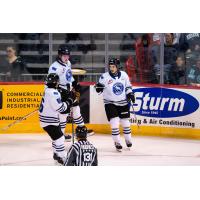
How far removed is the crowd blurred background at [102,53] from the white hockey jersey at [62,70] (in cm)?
6

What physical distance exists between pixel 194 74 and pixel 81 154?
194 cm

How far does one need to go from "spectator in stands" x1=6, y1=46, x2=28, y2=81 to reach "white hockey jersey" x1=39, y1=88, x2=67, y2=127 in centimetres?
64

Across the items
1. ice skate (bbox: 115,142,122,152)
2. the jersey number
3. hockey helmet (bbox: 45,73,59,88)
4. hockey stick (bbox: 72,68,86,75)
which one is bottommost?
ice skate (bbox: 115,142,122,152)

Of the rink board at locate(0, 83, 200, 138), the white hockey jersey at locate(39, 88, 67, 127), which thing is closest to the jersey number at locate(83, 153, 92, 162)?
the white hockey jersey at locate(39, 88, 67, 127)

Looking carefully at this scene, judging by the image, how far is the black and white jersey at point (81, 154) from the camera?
16.9ft

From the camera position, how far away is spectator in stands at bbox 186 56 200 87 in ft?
21.4

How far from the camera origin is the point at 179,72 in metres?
6.72

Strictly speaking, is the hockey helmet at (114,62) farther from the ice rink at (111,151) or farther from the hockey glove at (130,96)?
the ice rink at (111,151)

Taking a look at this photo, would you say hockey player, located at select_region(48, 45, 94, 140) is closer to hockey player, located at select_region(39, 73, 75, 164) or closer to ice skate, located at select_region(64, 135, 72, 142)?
ice skate, located at select_region(64, 135, 72, 142)

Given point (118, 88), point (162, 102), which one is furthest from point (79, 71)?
point (162, 102)

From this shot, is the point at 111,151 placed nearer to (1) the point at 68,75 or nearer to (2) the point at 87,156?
(1) the point at 68,75

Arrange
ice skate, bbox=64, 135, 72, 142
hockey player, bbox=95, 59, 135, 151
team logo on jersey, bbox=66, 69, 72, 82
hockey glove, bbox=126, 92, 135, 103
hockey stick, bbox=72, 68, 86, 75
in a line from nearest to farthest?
ice skate, bbox=64, 135, 72, 142 → team logo on jersey, bbox=66, 69, 72, 82 → hockey stick, bbox=72, 68, 86, 75 → hockey player, bbox=95, 59, 135, 151 → hockey glove, bbox=126, 92, 135, 103
